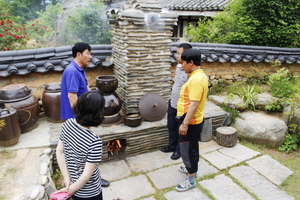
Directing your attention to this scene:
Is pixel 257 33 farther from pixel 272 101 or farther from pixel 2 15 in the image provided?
pixel 2 15

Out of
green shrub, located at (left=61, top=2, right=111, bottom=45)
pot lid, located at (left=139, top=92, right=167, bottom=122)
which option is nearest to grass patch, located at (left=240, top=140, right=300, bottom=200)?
pot lid, located at (left=139, top=92, right=167, bottom=122)

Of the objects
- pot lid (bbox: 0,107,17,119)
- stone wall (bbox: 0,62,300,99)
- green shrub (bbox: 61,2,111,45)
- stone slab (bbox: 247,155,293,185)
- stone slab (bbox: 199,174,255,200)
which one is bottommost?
stone slab (bbox: 247,155,293,185)

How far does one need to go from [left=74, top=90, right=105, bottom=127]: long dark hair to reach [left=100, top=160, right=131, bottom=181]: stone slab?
2367mm

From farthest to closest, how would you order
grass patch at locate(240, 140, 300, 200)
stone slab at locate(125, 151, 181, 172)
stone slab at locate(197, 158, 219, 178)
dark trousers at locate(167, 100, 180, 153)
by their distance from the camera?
dark trousers at locate(167, 100, 180, 153) < stone slab at locate(125, 151, 181, 172) < stone slab at locate(197, 158, 219, 178) < grass patch at locate(240, 140, 300, 200)

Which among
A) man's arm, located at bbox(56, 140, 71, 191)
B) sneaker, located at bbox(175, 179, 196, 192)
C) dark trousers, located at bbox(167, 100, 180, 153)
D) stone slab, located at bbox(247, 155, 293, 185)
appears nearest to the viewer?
man's arm, located at bbox(56, 140, 71, 191)

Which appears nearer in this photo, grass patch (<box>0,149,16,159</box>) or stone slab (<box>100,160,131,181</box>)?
grass patch (<box>0,149,16,159</box>)

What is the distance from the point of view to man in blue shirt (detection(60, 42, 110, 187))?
3051 millimetres

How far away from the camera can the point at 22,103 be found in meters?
4.35

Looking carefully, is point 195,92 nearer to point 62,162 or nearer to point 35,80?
point 62,162

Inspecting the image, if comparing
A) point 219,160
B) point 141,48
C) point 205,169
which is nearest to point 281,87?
point 219,160

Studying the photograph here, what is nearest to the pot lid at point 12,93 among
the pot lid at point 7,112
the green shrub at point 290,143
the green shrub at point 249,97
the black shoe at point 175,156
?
the pot lid at point 7,112

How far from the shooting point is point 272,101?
5918mm

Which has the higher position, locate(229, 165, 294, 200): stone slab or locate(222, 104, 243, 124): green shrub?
locate(222, 104, 243, 124): green shrub

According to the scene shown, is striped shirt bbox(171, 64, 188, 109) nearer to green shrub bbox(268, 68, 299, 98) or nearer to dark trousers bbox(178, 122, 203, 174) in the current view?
dark trousers bbox(178, 122, 203, 174)
